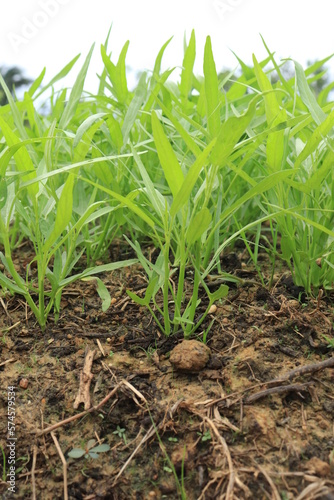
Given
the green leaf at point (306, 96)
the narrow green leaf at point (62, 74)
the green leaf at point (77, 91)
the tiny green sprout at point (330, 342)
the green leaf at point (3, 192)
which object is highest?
the narrow green leaf at point (62, 74)

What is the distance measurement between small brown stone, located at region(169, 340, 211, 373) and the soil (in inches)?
0.8

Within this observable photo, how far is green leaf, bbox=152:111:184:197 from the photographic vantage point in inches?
29.5

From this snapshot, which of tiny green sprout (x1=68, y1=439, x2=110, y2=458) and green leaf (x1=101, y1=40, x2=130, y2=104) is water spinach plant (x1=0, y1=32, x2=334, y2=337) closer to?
green leaf (x1=101, y1=40, x2=130, y2=104)

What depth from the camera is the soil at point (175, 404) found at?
0.67 m

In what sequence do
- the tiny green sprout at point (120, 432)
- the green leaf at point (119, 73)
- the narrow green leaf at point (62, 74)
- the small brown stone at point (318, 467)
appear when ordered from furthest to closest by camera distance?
the narrow green leaf at point (62, 74) → the green leaf at point (119, 73) → the tiny green sprout at point (120, 432) → the small brown stone at point (318, 467)

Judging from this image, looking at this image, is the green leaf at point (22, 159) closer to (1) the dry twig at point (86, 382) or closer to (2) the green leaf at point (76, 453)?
(1) the dry twig at point (86, 382)

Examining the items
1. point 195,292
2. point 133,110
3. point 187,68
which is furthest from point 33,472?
point 187,68

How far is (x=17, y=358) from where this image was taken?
902 millimetres

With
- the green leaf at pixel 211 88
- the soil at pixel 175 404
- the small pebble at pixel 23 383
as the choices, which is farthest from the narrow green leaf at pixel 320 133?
the small pebble at pixel 23 383

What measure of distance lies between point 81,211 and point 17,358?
1.24 feet

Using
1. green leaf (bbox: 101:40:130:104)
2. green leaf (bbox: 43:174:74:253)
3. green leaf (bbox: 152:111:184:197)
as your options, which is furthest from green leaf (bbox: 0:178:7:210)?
green leaf (bbox: 101:40:130:104)

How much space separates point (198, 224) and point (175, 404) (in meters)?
0.32

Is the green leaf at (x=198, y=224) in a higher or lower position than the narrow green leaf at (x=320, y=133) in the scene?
lower

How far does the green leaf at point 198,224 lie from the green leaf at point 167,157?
78 mm
